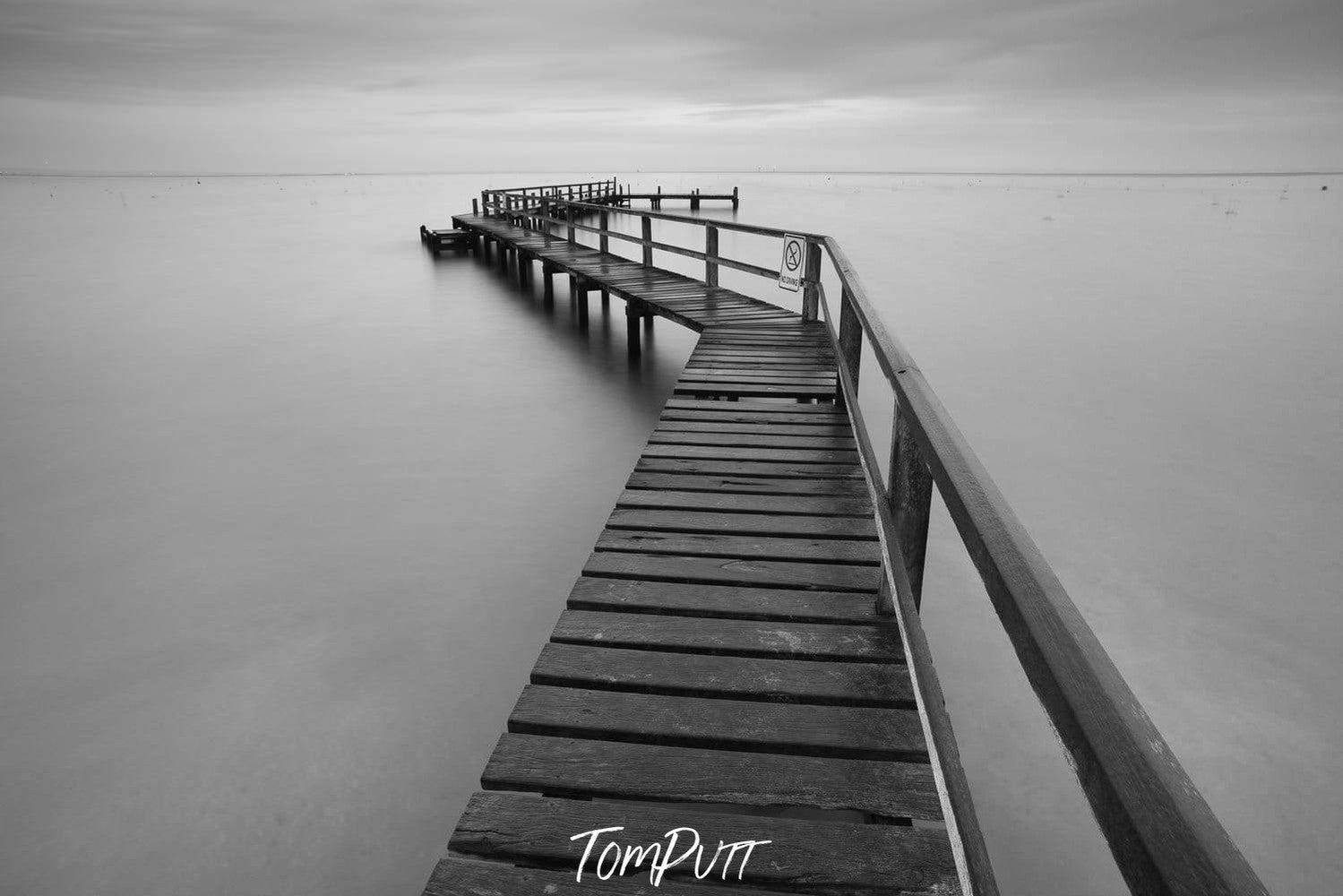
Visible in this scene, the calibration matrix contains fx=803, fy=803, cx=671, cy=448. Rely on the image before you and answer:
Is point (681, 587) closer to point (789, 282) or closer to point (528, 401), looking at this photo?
point (789, 282)

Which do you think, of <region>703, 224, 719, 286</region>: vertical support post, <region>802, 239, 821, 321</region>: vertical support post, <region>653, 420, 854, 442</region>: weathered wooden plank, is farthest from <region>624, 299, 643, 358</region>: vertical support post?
<region>653, 420, 854, 442</region>: weathered wooden plank

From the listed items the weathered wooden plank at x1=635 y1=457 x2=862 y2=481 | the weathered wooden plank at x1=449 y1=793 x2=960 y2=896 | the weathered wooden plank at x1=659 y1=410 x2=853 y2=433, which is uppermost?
the weathered wooden plank at x1=659 y1=410 x2=853 y2=433

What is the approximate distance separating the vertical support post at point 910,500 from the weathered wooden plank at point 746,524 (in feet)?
3.72

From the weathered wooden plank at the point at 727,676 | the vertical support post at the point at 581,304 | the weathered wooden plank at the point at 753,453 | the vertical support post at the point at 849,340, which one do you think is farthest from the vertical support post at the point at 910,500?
the vertical support post at the point at 581,304

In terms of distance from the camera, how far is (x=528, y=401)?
9227mm

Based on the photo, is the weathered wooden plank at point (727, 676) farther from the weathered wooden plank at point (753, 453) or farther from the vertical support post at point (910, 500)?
the weathered wooden plank at point (753, 453)

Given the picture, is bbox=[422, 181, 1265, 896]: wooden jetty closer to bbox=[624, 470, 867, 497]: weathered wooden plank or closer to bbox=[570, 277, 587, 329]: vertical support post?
bbox=[624, 470, 867, 497]: weathered wooden plank

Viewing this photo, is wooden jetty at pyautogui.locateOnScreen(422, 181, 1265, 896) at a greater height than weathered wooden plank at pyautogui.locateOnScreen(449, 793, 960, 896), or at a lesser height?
greater

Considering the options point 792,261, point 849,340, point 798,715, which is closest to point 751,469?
point 849,340

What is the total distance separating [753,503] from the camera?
368 centimetres

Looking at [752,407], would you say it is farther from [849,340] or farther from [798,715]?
[798,715]

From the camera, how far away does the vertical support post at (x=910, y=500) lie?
80.0 inches

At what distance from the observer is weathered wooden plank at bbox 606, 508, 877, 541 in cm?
332

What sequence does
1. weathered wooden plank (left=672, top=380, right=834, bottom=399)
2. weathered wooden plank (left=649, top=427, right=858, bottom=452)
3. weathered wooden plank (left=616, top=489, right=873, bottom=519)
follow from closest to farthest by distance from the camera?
weathered wooden plank (left=616, top=489, right=873, bottom=519), weathered wooden plank (left=649, top=427, right=858, bottom=452), weathered wooden plank (left=672, top=380, right=834, bottom=399)
